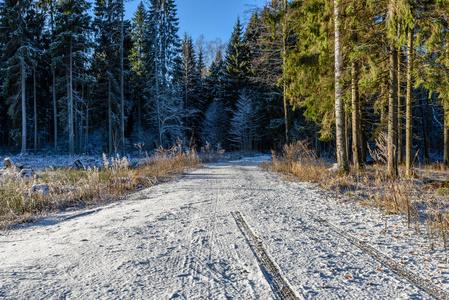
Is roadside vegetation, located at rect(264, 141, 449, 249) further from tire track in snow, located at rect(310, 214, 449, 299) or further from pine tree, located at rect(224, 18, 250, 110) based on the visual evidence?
pine tree, located at rect(224, 18, 250, 110)

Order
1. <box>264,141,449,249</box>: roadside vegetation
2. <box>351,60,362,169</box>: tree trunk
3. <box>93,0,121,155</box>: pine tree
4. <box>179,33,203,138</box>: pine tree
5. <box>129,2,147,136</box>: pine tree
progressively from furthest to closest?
<box>179,33,203,138</box>: pine tree, <box>129,2,147,136</box>: pine tree, <box>93,0,121,155</box>: pine tree, <box>351,60,362,169</box>: tree trunk, <box>264,141,449,249</box>: roadside vegetation

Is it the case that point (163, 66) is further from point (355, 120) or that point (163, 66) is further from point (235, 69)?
point (355, 120)

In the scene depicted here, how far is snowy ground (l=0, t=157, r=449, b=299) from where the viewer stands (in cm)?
172

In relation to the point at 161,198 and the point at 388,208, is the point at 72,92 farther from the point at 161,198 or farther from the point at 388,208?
the point at 388,208

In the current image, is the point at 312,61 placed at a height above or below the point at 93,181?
above

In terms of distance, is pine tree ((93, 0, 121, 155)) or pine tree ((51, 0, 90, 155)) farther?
pine tree ((93, 0, 121, 155))

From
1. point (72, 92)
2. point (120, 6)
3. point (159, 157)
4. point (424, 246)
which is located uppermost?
point (120, 6)

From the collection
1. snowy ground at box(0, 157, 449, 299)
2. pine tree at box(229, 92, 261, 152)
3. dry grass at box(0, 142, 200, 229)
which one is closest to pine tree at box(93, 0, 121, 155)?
pine tree at box(229, 92, 261, 152)

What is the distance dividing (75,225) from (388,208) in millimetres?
4999

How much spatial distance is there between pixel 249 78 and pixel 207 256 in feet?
81.3

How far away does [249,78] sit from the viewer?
2534 centimetres

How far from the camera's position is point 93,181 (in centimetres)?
605

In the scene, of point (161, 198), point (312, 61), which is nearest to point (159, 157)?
point (161, 198)

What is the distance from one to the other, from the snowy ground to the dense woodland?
2.64 meters
